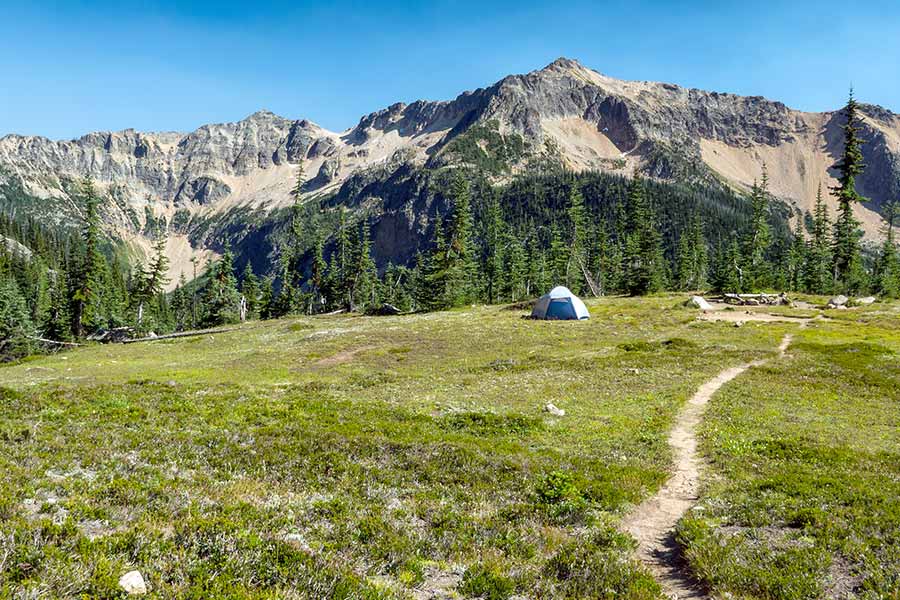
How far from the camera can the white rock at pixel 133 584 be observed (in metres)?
6.66

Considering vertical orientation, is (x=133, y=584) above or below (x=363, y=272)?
below

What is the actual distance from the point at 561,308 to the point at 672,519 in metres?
51.8

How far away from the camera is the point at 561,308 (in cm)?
6278

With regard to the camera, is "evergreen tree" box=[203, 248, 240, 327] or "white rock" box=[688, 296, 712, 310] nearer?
"white rock" box=[688, 296, 712, 310]

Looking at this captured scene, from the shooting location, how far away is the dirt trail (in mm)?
9023

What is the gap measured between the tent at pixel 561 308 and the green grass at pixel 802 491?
33.4 metres

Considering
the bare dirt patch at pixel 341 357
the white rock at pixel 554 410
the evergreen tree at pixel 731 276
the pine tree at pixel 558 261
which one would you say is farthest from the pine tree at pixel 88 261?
the evergreen tree at pixel 731 276

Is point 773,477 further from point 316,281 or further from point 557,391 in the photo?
point 316,281

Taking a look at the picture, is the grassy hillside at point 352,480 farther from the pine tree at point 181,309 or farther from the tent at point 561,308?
the pine tree at point 181,309

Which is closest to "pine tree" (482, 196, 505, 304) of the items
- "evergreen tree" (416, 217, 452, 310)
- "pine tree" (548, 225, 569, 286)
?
"pine tree" (548, 225, 569, 286)

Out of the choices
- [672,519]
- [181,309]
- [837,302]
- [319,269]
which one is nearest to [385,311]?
[319,269]

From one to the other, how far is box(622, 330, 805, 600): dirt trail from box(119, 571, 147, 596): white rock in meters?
8.13

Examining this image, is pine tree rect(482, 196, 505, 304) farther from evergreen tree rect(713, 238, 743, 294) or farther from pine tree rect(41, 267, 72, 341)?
pine tree rect(41, 267, 72, 341)

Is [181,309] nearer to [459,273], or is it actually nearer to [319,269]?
[319,269]
